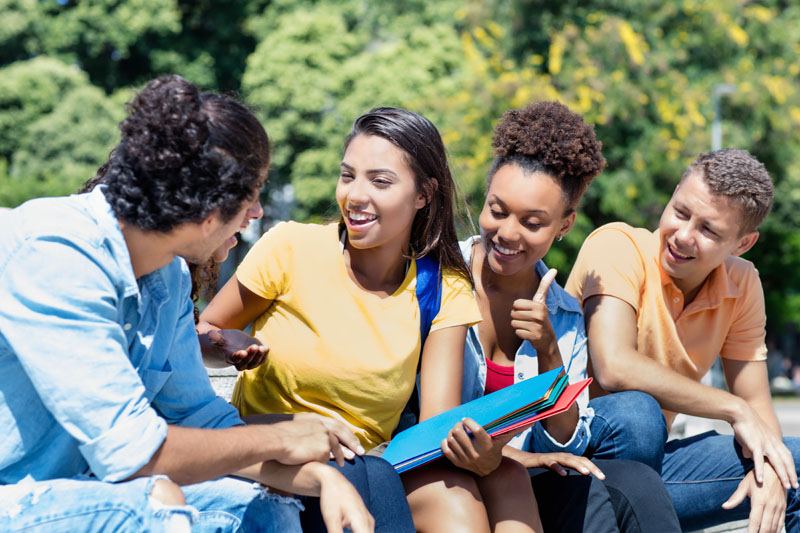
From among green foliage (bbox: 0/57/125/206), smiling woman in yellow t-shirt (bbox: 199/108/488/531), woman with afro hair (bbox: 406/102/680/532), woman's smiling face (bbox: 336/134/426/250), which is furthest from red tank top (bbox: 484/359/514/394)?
green foliage (bbox: 0/57/125/206)

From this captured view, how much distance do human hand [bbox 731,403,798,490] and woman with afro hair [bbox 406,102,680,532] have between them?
460 millimetres

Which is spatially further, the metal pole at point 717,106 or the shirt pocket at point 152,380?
the metal pole at point 717,106

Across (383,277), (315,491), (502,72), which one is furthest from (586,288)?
(502,72)

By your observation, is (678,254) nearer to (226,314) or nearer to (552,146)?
(552,146)

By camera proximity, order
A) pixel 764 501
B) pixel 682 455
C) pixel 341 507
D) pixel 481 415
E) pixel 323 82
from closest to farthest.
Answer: pixel 341 507 < pixel 481 415 < pixel 764 501 < pixel 682 455 < pixel 323 82

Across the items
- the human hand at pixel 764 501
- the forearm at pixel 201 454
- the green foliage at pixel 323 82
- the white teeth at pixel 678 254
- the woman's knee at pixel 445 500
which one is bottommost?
the green foliage at pixel 323 82

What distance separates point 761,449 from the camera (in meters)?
2.93

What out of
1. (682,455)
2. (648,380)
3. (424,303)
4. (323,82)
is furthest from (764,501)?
(323,82)

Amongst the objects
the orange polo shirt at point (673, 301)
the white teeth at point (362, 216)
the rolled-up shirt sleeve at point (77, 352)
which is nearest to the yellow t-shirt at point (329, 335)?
the white teeth at point (362, 216)

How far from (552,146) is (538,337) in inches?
25.6

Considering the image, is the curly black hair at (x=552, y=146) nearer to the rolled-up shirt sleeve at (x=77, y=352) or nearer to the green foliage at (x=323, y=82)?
the rolled-up shirt sleeve at (x=77, y=352)

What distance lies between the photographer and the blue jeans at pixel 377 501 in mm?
2166

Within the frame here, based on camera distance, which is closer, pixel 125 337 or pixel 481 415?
pixel 125 337

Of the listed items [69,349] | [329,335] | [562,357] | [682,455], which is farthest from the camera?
[682,455]
